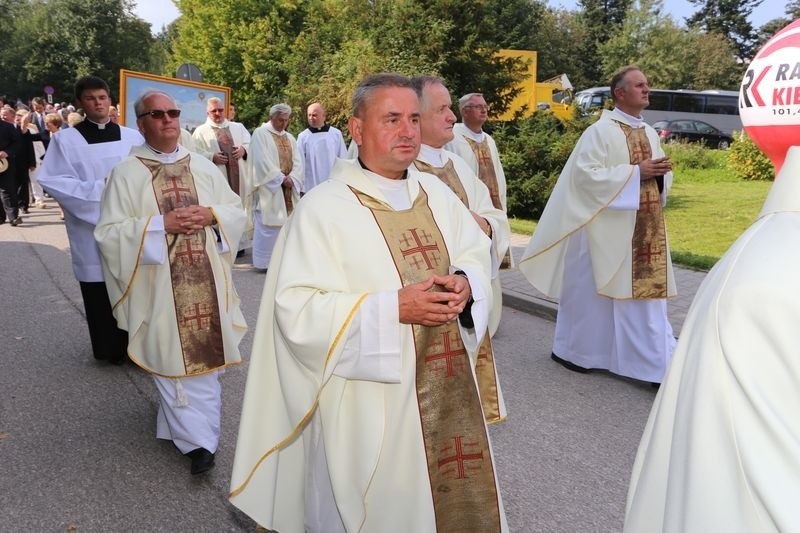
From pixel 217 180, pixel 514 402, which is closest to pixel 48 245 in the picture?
pixel 217 180

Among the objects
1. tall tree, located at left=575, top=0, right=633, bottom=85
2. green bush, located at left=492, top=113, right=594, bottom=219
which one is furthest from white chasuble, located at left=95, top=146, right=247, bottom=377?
tall tree, located at left=575, top=0, right=633, bottom=85

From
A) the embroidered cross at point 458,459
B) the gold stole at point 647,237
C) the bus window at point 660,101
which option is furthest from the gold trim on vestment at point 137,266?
the bus window at point 660,101

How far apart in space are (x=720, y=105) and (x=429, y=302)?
37497 mm

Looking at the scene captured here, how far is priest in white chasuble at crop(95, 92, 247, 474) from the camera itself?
3.95 m

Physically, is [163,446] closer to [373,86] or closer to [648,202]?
[373,86]

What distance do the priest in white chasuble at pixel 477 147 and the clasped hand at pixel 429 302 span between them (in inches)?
163

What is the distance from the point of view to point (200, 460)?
3.92 m

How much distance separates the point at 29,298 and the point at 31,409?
12.0 ft

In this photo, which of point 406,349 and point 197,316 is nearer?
point 406,349

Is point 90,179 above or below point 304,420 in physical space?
above

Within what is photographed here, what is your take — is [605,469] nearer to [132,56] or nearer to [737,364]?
[737,364]

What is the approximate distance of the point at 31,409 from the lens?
4.92m

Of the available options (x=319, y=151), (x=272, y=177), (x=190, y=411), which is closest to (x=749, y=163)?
(x=319, y=151)

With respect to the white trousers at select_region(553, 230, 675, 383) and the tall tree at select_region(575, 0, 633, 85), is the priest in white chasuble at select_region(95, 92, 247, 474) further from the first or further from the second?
the tall tree at select_region(575, 0, 633, 85)
